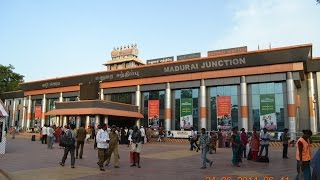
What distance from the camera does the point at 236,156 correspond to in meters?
13.5

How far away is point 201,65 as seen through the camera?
3797 cm

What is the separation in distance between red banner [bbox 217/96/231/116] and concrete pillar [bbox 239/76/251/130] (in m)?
1.65

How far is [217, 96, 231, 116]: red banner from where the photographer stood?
1414 inches

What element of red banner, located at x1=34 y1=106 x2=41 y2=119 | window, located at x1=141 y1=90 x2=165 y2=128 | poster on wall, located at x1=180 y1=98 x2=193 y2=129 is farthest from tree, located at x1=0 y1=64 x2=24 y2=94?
poster on wall, located at x1=180 y1=98 x2=193 y2=129

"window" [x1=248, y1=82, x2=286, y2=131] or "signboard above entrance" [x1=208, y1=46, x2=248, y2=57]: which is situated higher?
"signboard above entrance" [x1=208, y1=46, x2=248, y2=57]

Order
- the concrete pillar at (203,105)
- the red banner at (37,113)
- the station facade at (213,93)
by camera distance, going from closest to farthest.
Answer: the station facade at (213,93), the concrete pillar at (203,105), the red banner at (37,113)

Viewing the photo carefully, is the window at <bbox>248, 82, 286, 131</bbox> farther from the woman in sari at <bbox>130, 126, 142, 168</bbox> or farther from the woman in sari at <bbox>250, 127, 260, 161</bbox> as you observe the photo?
the woman in sari at <bbox>130, 126, 142, 168</bbox>

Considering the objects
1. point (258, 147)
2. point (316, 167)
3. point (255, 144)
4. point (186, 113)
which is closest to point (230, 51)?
point (186, 113)

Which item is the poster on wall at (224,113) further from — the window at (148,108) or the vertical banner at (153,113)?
the vertical banner at (153,113)

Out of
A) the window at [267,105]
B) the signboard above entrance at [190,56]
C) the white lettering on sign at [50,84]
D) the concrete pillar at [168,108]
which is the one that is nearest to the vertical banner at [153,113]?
the concrete pillar at [168,108]

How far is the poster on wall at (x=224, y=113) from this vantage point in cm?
3575

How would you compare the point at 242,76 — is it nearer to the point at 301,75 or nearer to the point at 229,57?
the point at 229,57

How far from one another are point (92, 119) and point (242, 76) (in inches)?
770

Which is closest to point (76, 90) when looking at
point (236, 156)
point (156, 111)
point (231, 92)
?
point (156, 111)
